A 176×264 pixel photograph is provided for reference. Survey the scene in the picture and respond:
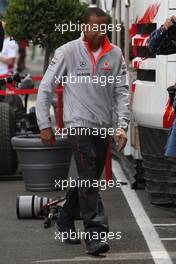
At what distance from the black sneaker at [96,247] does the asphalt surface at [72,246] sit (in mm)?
47

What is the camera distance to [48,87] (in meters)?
7.95

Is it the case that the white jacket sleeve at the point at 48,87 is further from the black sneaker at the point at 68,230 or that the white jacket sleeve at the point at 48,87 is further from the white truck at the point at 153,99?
the white truck at the point at 153,99

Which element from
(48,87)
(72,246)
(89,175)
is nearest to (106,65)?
(48,87)

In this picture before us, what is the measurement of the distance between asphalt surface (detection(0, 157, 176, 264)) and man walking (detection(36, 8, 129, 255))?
195 mm

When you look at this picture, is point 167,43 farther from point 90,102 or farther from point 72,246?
point 72,246

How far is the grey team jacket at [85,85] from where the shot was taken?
7.86 meters

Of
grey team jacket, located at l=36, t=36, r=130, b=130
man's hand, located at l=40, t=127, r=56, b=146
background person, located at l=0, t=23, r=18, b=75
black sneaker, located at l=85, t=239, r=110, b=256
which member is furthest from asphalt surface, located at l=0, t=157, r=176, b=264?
background person, located at l=0, t=23, r=18, b=75

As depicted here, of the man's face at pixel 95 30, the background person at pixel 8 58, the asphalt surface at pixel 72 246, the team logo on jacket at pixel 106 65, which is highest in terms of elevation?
the man's face at pixel 95 30

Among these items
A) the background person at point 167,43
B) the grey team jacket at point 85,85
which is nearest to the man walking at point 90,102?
the grey team jacket at point 85,85

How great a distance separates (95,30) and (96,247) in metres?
1.52

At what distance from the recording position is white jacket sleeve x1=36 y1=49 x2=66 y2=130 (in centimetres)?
792

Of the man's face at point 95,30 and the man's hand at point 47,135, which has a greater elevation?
the man's face at point 95,30

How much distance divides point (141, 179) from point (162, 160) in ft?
4.53

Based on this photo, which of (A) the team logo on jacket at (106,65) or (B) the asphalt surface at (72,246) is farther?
(A) the team logo on jacket at (106,65)
